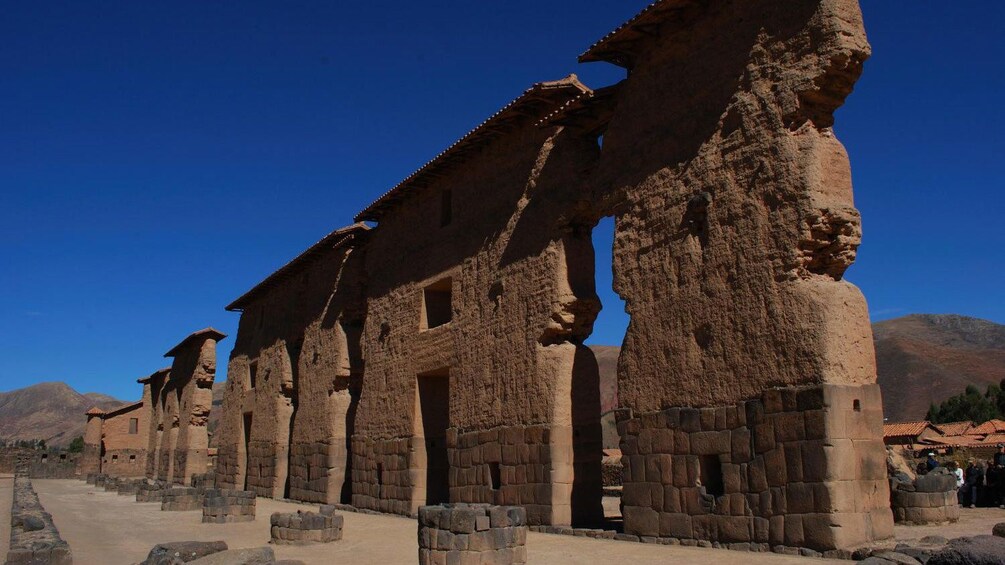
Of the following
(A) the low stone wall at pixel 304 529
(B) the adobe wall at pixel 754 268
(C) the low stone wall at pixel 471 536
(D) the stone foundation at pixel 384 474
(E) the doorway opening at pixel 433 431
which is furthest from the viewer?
(E) the doorway opening at pixel 433 431

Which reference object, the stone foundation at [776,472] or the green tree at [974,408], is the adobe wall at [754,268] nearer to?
the stone foundation at [776,472]

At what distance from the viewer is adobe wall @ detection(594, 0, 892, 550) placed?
9.08 metres

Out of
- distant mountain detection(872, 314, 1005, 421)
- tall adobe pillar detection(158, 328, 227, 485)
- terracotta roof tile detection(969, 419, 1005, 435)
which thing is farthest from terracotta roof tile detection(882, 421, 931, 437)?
distant mountain detection(872, 314, 1005, 421)

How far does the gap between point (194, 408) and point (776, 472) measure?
3159 cm

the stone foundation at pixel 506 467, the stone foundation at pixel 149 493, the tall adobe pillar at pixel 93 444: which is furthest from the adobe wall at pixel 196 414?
the stone foundation at pixel 506 467

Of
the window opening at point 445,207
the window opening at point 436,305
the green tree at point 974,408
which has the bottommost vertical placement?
the green tree at point 974,408

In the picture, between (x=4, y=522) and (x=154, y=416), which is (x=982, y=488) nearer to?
(x=4, y=522)

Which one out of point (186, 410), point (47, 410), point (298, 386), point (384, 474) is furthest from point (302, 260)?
point (47, 410)

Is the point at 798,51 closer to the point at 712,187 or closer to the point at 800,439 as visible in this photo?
the point at 712,187

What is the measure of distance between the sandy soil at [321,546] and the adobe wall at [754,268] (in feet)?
2.41

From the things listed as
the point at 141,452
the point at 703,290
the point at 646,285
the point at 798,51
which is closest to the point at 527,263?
the point at 646,285

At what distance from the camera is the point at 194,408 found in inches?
1396

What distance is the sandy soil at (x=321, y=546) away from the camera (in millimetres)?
9633

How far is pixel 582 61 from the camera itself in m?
13.1
